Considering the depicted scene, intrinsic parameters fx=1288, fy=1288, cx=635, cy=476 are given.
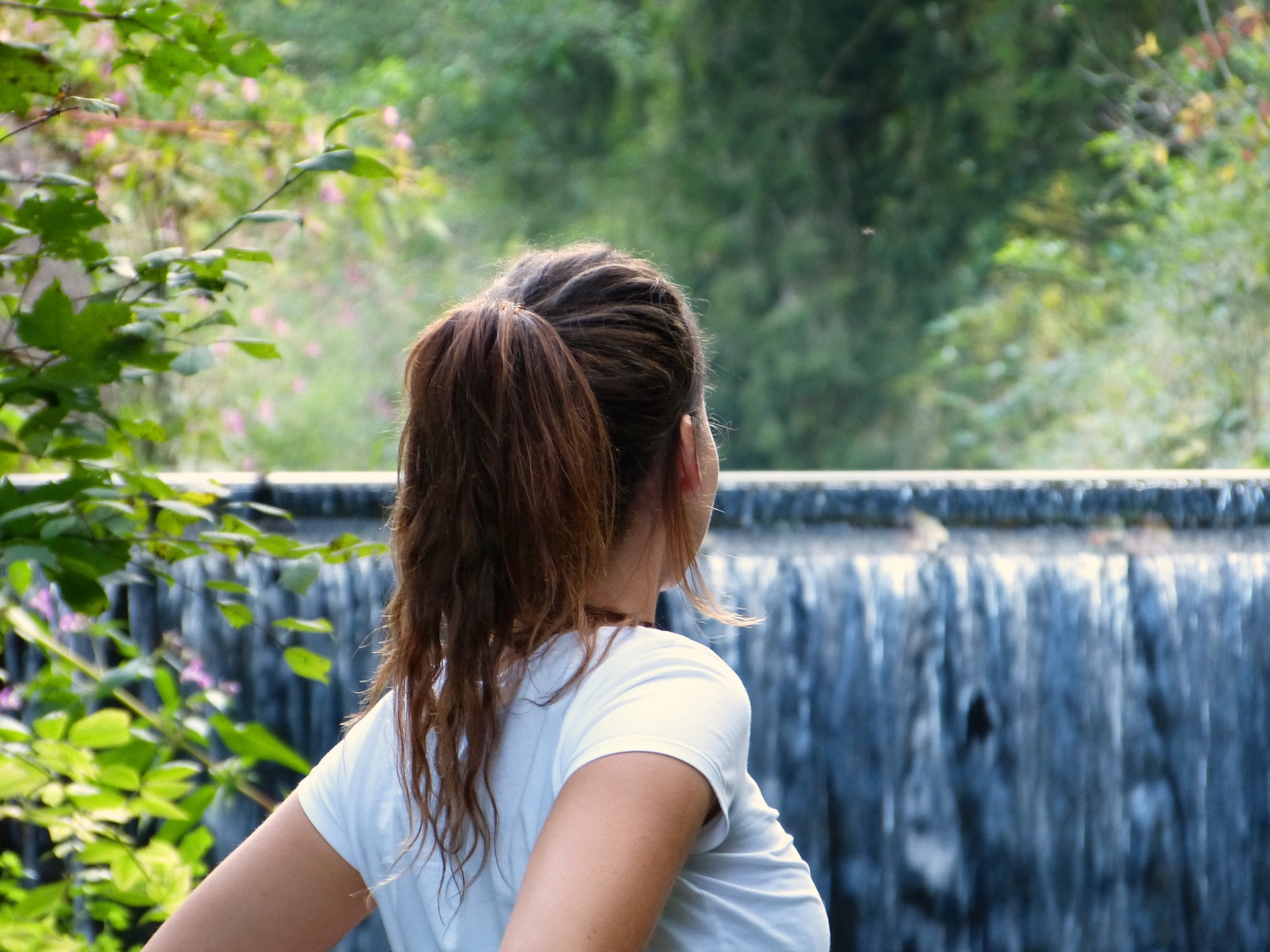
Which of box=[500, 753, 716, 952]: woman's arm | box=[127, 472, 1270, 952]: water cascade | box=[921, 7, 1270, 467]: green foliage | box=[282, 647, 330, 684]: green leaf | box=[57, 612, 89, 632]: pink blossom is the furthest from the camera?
box=[921, 7, 1270, 467]: green foliage

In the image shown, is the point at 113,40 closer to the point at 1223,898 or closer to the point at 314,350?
the point at 314,350

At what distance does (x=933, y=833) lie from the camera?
10.5 ft

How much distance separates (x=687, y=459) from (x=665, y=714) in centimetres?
27

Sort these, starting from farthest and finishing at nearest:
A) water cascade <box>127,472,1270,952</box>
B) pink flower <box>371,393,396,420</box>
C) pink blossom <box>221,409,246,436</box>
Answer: pink flower <box>371,393,396,420</box>, pink blossom <box>221,409,246,436</box>, water cascade <box>127,472,1270,952</box>

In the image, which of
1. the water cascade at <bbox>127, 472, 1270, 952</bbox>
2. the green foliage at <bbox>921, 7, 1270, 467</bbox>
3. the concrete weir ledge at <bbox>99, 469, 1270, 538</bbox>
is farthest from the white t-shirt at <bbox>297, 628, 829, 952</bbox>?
the green foliage at <bbox>921, 7, 1270, 467</bbox>

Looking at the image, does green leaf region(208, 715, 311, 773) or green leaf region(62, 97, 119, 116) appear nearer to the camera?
green leaf region(62, 97, 119, 116)

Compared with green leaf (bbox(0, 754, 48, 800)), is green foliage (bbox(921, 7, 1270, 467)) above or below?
below

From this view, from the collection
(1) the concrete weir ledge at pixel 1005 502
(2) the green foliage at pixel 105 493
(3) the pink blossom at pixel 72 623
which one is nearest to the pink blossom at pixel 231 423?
(1) the concrete weir ledge at pixel 1005 502

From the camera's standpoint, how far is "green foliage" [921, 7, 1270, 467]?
6.10 meters

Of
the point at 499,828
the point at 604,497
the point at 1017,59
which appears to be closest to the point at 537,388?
the point at 604,497

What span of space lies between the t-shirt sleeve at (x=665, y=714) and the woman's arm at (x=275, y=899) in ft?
0.70

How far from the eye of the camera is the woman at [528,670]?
78cm

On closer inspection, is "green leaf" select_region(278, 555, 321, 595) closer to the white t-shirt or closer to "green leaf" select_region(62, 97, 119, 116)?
the white t-shirt

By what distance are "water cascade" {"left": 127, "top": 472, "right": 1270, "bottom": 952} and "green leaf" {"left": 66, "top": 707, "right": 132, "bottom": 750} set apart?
1.91m
